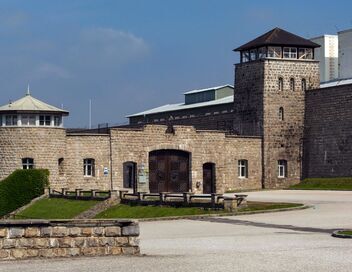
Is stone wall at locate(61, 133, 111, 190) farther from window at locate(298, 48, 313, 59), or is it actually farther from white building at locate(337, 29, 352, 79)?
white building at locate(337, 29, 352, 79)

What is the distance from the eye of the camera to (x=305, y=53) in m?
59.5

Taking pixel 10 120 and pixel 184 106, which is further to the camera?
pixel 184 106

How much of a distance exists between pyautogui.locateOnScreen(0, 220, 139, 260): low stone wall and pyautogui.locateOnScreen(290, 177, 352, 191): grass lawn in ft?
117

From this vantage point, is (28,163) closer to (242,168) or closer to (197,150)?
(197,150)

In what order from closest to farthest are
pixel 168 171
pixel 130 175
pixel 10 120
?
pixel 10 120 < pixel 168 171 < pixel 130 175

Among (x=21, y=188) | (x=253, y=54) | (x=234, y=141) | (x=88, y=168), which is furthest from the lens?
(x=253, y=54)

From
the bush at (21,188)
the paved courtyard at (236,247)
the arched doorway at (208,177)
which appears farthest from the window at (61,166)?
the paved courtyard at (236,247)

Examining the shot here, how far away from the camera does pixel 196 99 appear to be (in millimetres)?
78375

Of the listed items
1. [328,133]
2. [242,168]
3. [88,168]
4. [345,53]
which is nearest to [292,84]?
[328,133]

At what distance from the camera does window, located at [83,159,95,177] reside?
52656mm

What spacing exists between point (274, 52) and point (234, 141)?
682 cm

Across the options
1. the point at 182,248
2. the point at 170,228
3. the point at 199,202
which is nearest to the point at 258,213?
the point at 199,202

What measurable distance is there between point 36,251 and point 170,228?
12.4 meters

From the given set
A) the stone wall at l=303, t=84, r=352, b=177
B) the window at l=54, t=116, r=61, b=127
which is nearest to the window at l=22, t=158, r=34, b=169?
the window at l=54, t=116, r=61, b=127
